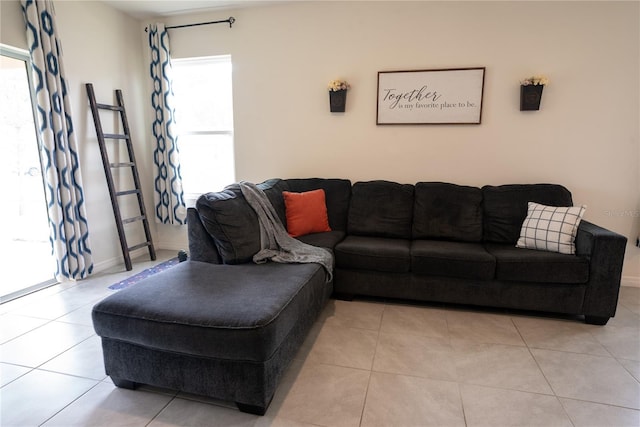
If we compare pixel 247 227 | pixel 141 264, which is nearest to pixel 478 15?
pixel 247 227

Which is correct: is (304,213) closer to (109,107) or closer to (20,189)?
(109,107)

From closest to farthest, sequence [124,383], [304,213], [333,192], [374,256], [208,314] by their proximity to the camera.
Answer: [208,314]
[124,383]
[374,256]
[304,213]
[333,192]

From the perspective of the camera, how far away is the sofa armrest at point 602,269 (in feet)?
7.22

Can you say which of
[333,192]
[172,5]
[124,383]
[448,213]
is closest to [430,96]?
[448,213]

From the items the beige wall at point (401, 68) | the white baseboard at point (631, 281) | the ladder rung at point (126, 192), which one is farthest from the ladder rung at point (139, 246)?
the white baseboard at point (631, 281)

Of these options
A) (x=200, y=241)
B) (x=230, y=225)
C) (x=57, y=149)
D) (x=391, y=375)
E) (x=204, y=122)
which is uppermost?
(x=204, y=122)

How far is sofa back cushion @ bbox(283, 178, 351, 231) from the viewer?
10.4ft

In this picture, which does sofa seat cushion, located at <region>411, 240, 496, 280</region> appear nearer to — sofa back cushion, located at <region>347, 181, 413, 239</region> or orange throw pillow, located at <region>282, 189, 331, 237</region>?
sofa back cushion, located at <region>347, 181, 413, 239</region>

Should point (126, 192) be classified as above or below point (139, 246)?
above

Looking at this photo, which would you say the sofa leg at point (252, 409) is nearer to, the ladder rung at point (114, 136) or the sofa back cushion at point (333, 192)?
the sofa back cushion at point (333, 192)

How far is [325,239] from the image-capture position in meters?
2.77

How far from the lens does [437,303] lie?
268cm

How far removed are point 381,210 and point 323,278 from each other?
106 centimetres

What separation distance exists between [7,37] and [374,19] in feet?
9.70
